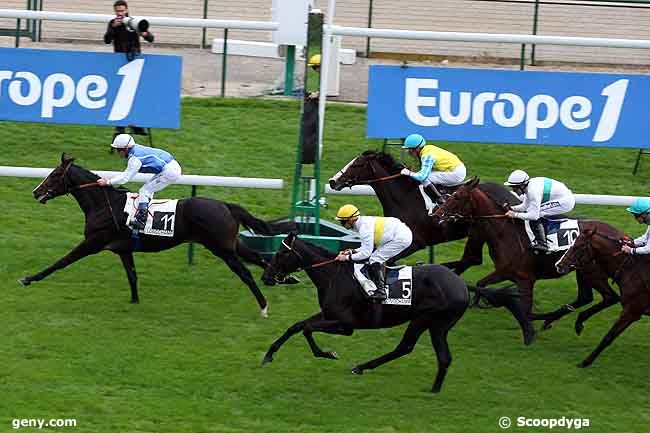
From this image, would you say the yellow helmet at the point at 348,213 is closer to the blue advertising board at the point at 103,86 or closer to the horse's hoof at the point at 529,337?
the horse's hoof at the point at 529,337

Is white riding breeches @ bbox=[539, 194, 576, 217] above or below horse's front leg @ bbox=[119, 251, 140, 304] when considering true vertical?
above

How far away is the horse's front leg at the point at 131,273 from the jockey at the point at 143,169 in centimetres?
44

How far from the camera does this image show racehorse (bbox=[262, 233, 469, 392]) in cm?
1164

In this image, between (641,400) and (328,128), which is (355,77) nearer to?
(328,128)

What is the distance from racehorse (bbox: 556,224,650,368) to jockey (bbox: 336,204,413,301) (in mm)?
1549

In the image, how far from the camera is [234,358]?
1230 cm

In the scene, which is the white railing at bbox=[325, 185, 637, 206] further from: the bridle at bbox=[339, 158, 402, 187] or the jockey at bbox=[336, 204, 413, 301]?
the jockey at bbox=[336, 204, 413, 301]

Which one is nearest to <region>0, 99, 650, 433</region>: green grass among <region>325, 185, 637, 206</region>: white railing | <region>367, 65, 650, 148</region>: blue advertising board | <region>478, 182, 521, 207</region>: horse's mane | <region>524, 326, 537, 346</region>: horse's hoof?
<region>524, 326, 537, 346</region>: horse's hoof

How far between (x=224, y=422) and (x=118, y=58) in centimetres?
622

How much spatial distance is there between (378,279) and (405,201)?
100 inches

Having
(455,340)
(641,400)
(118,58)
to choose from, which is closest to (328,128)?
(118,58)

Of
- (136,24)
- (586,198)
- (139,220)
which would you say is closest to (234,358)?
(139,220)

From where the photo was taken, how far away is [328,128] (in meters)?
19.3

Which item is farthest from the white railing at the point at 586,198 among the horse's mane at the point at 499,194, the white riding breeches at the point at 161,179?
the white riding breeches at the point at 161,179
